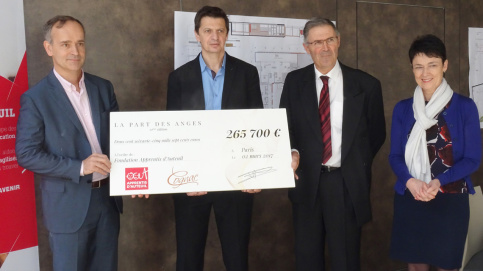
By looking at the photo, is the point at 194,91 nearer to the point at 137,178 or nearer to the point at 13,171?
the point at 137,178

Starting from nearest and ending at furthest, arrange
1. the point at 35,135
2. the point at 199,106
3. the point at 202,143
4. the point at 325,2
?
the point at 35,135 → the point at 202,143 → the point at 199,106 → the point at 325,2

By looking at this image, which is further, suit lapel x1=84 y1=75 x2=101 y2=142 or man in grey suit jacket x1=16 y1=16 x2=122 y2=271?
suit lapel x1=84 y1=75 x2=101 y2=142

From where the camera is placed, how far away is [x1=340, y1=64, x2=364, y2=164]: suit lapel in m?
2.22

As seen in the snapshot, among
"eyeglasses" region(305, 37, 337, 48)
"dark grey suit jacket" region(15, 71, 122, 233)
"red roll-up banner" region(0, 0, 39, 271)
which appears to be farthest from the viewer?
"eyeglasses" region(305, 37, 337, 48)

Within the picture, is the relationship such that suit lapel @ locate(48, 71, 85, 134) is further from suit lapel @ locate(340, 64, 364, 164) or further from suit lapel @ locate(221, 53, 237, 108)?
suit lapel @ locate(340, 64, 364, 164)

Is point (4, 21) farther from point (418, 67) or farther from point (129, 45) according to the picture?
point (418, 67)

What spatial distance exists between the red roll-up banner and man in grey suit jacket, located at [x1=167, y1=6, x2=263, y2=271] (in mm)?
777

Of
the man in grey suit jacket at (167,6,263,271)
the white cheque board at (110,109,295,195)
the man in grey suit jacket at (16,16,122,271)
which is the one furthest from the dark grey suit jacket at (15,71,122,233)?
the man in grey suit jacket at (167,6,263,271)

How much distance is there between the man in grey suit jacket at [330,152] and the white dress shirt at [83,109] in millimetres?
965

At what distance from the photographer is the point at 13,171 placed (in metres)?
2.22

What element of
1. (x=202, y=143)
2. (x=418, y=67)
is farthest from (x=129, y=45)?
(x=418, y=67)

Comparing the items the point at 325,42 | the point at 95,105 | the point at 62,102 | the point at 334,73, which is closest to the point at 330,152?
the point at 334,73

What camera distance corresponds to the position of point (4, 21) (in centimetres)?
222

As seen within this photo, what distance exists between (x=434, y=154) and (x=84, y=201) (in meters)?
1.69
